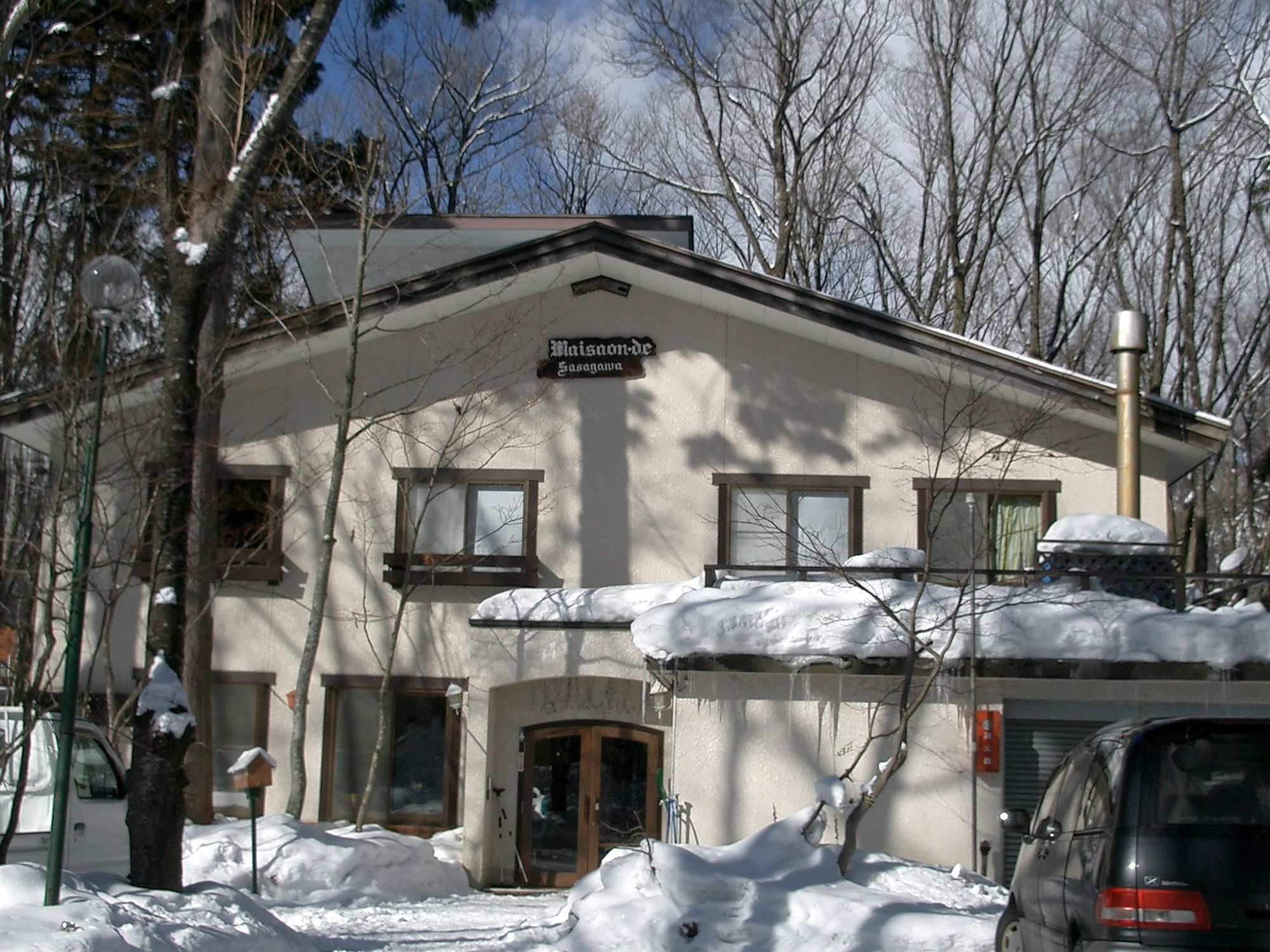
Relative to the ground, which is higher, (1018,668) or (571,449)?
(571,449)

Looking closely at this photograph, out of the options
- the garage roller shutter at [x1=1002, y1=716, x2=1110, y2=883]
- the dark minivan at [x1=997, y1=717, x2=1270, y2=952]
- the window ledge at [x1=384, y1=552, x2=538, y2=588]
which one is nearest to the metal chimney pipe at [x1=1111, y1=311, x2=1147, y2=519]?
the garage roller shutter at [x1=1002, y1=716, x2=1110, y2=883]

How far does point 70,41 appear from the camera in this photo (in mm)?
22016

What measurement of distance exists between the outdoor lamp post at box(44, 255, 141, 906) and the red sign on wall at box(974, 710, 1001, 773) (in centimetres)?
938

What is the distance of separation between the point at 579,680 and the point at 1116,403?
7.88m

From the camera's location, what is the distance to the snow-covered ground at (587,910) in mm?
8102

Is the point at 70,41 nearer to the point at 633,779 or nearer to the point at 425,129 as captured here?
the point at 425,129

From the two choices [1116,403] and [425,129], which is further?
[425,129]

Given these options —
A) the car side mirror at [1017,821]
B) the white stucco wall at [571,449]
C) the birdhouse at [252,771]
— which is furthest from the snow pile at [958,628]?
the car side mirror at [1017,821]

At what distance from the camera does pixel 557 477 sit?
704 inches

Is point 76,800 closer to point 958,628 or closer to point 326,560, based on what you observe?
point 326,560

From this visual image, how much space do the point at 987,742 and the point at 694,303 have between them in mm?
7415

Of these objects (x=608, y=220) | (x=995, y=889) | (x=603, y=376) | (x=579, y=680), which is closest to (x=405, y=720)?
(x=579, y=680)

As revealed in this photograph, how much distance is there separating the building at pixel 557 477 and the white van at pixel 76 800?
5070 mm

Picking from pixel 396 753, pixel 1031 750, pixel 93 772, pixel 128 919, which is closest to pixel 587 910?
pixel 128 919
